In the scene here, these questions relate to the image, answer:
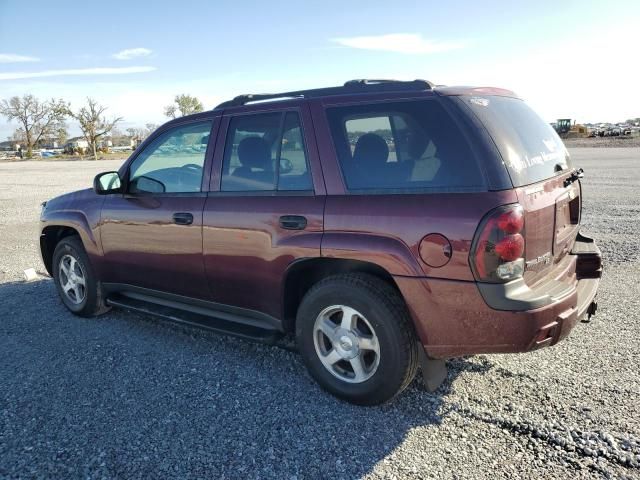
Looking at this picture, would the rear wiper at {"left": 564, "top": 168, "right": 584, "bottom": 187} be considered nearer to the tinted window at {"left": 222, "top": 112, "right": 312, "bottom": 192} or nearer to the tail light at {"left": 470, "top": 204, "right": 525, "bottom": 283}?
the tail light at {"left": 470, "top": 204, "right": 525, "bottom": 283}

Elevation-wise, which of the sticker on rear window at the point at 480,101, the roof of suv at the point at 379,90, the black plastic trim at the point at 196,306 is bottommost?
the black plastic trim at the point at 196,306

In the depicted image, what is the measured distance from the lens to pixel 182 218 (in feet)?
12.7

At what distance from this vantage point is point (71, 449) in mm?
2822

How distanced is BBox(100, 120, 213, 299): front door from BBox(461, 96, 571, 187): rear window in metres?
2.08

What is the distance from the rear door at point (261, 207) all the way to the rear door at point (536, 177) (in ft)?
3.68

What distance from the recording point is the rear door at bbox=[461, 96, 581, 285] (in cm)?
278

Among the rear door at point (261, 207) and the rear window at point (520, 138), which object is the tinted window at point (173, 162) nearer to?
the rear door at point (261, 207)

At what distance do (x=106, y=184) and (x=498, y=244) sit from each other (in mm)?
3407

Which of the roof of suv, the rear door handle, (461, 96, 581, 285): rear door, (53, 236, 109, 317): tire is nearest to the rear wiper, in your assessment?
(461, 96, 581, 285): rear door

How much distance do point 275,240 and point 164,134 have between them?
159cm

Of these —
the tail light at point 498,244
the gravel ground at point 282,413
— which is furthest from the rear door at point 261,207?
the tail light at point 498,244

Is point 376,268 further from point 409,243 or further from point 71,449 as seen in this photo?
point 71,449

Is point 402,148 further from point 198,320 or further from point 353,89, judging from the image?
point 198,320

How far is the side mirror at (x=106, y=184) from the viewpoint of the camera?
14.4 feet
